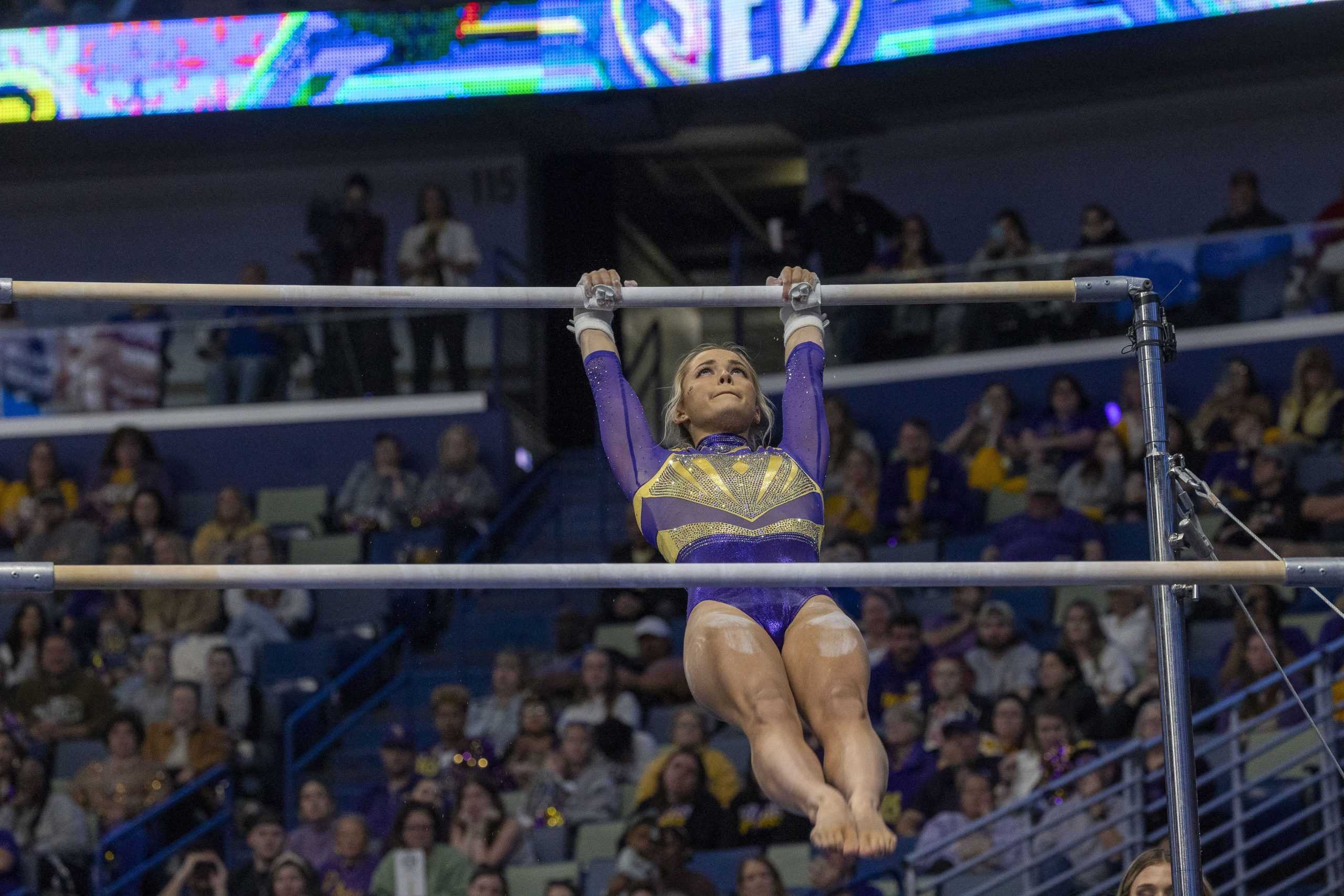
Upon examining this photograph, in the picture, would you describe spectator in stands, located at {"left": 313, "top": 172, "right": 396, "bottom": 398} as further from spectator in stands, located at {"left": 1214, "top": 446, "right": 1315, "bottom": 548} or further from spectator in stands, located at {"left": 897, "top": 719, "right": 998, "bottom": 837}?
spectator in stands, located at {"left": 1214, "top": 446, "right": 1315, "bottom": 548}

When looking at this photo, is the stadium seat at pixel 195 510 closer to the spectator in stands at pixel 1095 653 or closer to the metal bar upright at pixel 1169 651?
the spectator in stands at pixel 1095 653

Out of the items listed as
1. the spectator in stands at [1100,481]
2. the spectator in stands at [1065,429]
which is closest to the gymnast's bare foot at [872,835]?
the spectator in stands at [1100,481]

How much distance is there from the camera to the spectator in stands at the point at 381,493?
995cm

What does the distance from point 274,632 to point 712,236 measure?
8123 millimetres

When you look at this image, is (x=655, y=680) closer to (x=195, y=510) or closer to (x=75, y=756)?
(x=75, y=756)

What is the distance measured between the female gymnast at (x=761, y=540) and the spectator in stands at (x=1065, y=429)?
4.26m

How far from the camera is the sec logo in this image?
10758mm

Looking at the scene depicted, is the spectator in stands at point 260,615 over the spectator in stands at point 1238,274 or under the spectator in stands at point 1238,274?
under

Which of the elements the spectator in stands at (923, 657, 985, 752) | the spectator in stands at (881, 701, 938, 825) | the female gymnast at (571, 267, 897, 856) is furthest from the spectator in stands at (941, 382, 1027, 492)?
the female gymnast at (571, 267, 897, 856)

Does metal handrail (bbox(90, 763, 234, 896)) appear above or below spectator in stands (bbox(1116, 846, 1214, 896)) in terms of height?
below

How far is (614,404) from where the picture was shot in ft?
15.5

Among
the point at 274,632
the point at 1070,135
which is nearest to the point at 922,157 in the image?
the point at 1070,135

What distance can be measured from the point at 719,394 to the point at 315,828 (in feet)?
12.3

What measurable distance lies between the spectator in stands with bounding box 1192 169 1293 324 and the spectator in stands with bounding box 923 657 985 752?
2.98 metres
